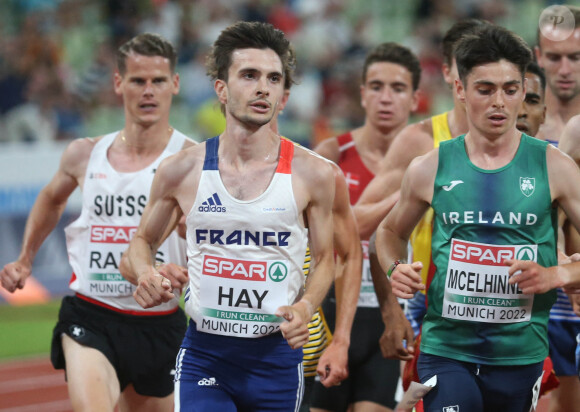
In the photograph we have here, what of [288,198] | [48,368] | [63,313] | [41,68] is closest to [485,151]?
[288,198]

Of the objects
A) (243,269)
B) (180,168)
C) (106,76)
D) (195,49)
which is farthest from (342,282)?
(195,49)

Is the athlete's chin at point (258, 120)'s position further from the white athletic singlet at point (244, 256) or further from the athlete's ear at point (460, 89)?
the athlete's ear at point (460, 89)

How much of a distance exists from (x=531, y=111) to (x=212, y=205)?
2.18m

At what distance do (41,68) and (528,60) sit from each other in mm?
10893

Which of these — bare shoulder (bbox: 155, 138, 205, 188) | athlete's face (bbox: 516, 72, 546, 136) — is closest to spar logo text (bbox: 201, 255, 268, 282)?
bare shoulder (bbox: 155, 138, 205, 188)

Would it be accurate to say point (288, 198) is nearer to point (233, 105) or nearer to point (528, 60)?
point (233, 105)

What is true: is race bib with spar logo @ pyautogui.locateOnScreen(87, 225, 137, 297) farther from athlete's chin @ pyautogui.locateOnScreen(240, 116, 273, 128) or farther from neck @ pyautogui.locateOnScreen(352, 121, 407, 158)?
neck @ pyautogui.locateOnScreen(352, 121, 407, 158)

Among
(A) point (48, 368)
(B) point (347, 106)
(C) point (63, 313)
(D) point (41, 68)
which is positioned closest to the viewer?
(C) point (63, 313)

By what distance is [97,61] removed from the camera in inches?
585

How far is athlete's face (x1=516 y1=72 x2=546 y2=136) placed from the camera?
18.9 ft

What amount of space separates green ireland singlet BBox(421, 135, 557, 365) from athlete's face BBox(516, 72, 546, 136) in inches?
44.4

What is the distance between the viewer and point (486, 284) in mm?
4516

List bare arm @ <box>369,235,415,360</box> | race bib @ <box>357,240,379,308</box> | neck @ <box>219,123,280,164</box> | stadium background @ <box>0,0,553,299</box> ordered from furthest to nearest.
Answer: stadium background @ <box>0,0,553,299</box> < race bib @ <box>357,240,379,308</box> < bare arm @ <box>369,235,415,360</box> < neck @ <box>219,123,280,164</box>

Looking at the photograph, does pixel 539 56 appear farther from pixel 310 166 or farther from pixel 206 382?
pixel 206 382
